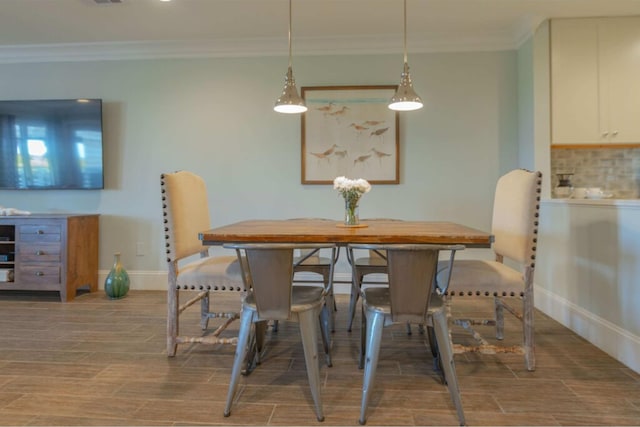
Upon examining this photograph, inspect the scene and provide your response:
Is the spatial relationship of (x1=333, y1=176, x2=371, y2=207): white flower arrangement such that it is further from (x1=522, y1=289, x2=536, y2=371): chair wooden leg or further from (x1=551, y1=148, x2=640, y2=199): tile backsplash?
(x1=551, y1=148, x2=640, y2=199): tile backsplash

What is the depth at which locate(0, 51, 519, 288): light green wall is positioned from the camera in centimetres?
339

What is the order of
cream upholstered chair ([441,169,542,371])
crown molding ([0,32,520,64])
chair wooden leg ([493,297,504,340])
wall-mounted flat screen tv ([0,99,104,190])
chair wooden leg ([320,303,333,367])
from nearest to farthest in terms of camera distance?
cream upholstered chair ([441,169,542,371])
chair wooden leg ([320,303,333,367])
chair wooden leg ([493,297,504,340])
crown molding ([0,32,520,64])
wall-mounted flat screen tv ([0,99,104,190])

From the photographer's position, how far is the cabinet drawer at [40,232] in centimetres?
312

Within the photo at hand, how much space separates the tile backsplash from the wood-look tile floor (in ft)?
5.17

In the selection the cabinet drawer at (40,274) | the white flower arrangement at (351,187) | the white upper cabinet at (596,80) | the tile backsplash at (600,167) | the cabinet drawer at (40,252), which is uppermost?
the white upper cabinet at (596,80)

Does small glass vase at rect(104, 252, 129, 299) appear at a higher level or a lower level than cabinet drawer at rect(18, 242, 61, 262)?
lower

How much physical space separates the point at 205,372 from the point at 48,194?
9.75 ft

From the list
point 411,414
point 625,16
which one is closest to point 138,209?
point 411,414

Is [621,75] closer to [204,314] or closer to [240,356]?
[240,356]

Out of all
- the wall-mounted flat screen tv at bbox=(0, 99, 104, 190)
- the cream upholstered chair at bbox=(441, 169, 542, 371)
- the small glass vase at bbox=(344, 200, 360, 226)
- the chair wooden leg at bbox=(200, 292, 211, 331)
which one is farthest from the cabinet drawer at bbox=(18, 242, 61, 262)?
the cream upholstered chair at bbox=(441, 169, 542, 371)

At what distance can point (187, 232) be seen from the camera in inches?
84.1

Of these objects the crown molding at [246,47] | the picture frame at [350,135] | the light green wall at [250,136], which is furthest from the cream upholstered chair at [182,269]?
the crown molding at [246,47]

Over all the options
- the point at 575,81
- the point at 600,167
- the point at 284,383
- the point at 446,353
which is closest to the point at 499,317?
the point at 446,353

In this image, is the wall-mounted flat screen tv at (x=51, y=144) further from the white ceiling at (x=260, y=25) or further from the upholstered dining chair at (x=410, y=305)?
the upholstered dining chair at (x=410, y=305)
